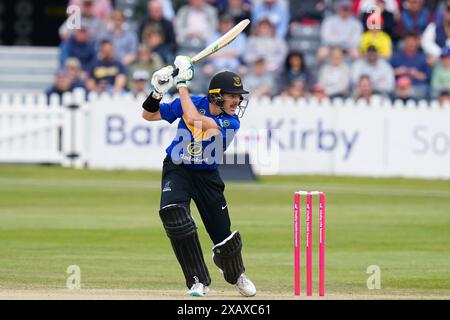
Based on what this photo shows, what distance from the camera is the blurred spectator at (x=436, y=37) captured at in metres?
23.1

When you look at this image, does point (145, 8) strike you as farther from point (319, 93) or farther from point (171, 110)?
point (171, 110)

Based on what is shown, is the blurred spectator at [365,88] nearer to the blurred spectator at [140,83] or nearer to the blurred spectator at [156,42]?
the blurred spectator at [156,42]

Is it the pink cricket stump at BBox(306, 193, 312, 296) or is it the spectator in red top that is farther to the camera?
the spectator in red top

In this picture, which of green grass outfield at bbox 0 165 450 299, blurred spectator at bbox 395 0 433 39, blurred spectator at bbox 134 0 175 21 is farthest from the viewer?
blurred spectator at bbox 134 0 175 21

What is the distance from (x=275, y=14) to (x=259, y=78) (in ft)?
5.43

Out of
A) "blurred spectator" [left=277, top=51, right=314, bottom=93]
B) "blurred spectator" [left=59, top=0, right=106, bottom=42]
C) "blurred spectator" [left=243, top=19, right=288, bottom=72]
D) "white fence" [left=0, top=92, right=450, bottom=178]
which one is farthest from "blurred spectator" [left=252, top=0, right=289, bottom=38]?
"blurred spectator" [left=59, top=0, right=106, bottom=42]

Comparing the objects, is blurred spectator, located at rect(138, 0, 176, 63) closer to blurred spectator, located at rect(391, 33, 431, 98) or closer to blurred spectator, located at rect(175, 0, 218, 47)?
blurred spectator, located at rect(175, 0, 218, 47)

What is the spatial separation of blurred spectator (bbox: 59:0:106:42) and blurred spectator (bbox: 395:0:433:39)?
5361 millimetres

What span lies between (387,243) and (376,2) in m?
9.97

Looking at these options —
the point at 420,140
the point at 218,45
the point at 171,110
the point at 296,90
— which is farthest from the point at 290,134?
the point at 171,110

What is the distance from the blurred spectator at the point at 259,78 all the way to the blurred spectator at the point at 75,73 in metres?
2.79

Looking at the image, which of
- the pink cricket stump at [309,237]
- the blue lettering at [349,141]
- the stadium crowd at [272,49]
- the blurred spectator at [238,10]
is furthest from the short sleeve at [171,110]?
the blurred spectator at [238,10]

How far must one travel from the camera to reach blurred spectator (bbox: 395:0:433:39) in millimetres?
23562
